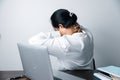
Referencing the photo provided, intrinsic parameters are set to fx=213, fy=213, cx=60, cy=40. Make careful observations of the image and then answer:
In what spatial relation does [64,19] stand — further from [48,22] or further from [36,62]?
[48,22]

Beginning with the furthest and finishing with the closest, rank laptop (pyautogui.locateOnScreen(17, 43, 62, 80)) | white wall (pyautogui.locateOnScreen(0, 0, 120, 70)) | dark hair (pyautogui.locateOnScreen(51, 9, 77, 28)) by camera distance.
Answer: white wall (pyautogui.locateOnScreen(0, 0, 120, 70))
dark hair (pyautogui.locateOnScreen(51, 9, 77, 28))
laptop (pyautogui.locateOnScreen(17, 43, 62, 80))

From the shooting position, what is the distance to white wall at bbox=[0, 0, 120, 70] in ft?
9.78

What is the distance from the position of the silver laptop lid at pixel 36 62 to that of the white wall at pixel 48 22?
1761 mm

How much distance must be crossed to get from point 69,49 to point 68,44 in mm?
46

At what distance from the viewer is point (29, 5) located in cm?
310

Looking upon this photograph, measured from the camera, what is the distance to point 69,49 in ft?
5.40

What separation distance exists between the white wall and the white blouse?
46.5 inches

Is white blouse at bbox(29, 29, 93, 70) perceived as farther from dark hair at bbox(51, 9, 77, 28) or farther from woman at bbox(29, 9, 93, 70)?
dark hair at bbox(51, 9, 77, 28)

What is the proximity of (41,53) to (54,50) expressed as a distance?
18.6 inches

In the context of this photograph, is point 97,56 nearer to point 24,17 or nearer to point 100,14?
point 100,14

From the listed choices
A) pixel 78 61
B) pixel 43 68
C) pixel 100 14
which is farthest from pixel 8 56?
pixel 43 68

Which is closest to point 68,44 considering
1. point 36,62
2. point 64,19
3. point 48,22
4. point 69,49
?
point 69,49

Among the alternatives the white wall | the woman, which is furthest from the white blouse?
the white wall

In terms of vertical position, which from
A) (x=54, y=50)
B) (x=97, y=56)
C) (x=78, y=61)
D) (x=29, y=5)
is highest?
(x=29, y=5)
